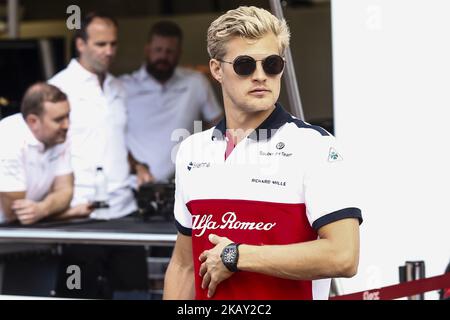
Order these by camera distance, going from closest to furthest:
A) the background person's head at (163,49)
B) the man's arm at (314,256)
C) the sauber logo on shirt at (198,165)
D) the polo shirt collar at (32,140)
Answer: the man's arm at (314,256)
the sauber logo on shirt at (198,165)
the polo shirt collar at (32,140)
the background person's head at (163,49)

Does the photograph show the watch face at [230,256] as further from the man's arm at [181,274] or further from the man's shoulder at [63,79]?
the man's shoulder at [63,79]

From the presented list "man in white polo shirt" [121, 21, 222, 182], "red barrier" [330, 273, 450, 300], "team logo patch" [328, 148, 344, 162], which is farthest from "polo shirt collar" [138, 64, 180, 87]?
"team logo patch" [328, 148, 344, 162]

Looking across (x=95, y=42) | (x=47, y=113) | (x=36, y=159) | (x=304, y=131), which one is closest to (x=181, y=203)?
(x=304, y=131)

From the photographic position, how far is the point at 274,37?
2570mm

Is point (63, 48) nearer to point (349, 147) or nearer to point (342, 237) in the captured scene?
point (349, 147)

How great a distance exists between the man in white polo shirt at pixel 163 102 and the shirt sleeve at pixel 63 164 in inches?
37.8

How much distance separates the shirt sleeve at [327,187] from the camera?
7.92 ft

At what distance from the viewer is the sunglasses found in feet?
8.38

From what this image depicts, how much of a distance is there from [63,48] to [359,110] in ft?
12.9

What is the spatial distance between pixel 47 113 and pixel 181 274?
2590mm

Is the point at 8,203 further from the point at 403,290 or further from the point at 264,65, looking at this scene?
the point at 264,65

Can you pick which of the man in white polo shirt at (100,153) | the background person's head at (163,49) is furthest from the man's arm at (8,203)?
the background person's head at (163,49)

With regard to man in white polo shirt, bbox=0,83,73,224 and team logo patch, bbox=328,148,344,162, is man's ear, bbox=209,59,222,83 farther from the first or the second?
man in white polo shirt, bbox=0,83,73,224
